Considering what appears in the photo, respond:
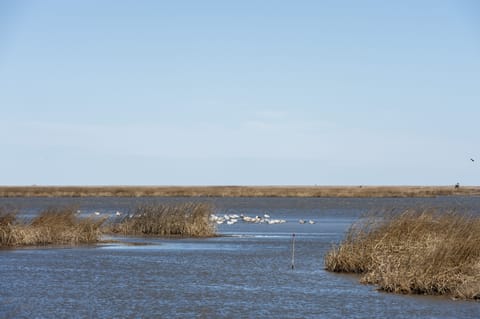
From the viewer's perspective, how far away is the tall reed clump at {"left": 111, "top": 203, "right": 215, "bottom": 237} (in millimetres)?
42000

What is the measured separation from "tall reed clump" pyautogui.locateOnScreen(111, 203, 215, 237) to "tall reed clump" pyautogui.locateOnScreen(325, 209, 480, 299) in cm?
1581

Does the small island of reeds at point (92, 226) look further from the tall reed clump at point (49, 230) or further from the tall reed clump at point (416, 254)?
the tall reed clump at point (416, 254)

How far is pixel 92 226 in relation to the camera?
123ft

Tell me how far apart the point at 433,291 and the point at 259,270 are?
7.61 meters

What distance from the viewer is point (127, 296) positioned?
21578 mm

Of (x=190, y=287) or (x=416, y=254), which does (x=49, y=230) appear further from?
(x=416, y=254)

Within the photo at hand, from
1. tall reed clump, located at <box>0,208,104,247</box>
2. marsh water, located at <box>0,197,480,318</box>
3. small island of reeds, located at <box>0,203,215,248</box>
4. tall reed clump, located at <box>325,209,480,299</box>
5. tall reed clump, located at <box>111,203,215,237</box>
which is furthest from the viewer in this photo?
tall reed clump, located at <box>111,203,215,237</box>

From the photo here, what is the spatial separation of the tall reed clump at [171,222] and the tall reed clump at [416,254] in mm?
15809

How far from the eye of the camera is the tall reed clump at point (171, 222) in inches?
1654

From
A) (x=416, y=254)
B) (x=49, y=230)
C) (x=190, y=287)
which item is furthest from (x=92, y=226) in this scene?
(x=416, y=254)

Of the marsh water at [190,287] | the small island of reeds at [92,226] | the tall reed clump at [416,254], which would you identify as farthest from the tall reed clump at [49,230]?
the tall reed clump at [416,254]

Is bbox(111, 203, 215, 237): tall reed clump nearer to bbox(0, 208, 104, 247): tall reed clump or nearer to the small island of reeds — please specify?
the small island of reeds

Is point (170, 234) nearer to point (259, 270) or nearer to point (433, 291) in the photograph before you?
point (259, 270)

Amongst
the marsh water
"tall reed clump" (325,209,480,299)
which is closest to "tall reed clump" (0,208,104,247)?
the marsh water
